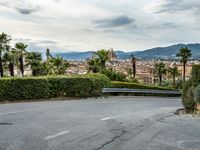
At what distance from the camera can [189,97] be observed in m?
17.4

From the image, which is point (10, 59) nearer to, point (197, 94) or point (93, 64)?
point (93, 64)

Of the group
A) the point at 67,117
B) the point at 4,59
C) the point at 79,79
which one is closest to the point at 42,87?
the point at 79,79

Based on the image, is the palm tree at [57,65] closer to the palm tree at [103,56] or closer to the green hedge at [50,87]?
the palm tree at [103,56]

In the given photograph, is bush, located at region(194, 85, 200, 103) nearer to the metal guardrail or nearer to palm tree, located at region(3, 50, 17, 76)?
the metal guardrail

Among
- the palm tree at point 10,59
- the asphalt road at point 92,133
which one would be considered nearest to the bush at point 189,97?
the asphalt road at point 92,133

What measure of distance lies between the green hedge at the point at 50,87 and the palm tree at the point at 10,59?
38.3m

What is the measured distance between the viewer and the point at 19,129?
10.0m

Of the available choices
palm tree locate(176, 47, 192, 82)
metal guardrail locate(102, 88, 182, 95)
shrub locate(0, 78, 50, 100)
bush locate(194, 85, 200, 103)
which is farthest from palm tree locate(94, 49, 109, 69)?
palm tree locate(176, 47, 192, 82)

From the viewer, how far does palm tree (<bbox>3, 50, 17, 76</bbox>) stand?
6444 cm

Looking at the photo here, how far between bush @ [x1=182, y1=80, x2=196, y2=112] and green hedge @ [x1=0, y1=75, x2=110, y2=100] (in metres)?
9.00

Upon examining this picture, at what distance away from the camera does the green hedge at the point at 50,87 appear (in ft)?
69.3

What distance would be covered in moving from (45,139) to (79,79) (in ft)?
57.4

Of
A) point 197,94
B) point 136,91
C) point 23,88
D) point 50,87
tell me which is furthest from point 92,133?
point 136,91

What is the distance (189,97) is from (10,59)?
51376 millimetres
